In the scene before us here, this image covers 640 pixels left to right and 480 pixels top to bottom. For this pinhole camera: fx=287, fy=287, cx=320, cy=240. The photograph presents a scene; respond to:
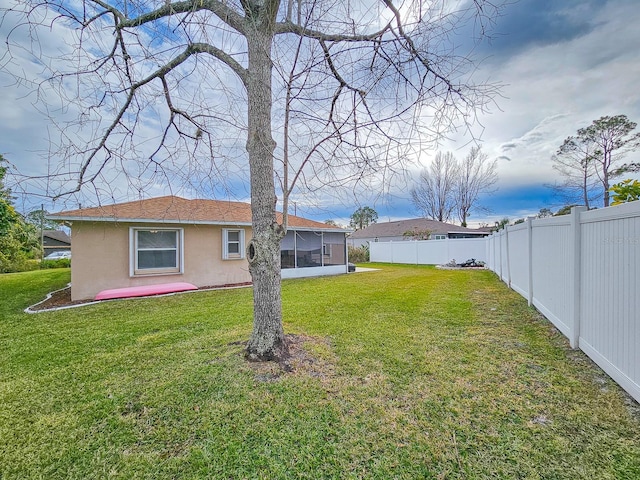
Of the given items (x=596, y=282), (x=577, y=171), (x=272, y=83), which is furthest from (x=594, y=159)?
(x=272, y=83)

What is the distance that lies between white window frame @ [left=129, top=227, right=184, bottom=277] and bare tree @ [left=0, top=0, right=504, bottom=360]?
5.52 m

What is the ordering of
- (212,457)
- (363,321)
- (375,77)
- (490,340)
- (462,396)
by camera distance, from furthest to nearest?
1. (363,321)
2. (490,340)
3. (375,77)
4. (462,396)
5. (212,457)

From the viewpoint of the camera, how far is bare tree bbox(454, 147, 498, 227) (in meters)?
30.0

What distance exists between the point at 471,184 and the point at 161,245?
3276 centimetres

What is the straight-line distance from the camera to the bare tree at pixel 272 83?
3277 mm

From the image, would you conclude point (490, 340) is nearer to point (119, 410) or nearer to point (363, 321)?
point (363, 321)

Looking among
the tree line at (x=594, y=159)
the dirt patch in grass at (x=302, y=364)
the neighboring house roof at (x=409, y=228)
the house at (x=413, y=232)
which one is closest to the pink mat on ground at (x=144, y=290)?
the dirt patch in grass at (x=302, y=364)

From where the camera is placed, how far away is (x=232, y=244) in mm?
11406

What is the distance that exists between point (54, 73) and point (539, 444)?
6.24 meters

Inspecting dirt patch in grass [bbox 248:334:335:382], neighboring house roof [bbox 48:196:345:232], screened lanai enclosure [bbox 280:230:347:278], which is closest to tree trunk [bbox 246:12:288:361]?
dirt patch in grass [bbox 248:334:335:382]

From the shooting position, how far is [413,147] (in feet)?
11.4

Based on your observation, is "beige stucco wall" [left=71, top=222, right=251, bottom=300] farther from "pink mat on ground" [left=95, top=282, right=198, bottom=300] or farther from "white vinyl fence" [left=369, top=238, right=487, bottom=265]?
"white vinyl fence" [left=369, top=238, right=487, bottom=265]

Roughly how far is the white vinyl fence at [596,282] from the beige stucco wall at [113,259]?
7797mm

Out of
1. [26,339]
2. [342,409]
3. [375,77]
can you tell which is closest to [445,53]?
[375,77]
